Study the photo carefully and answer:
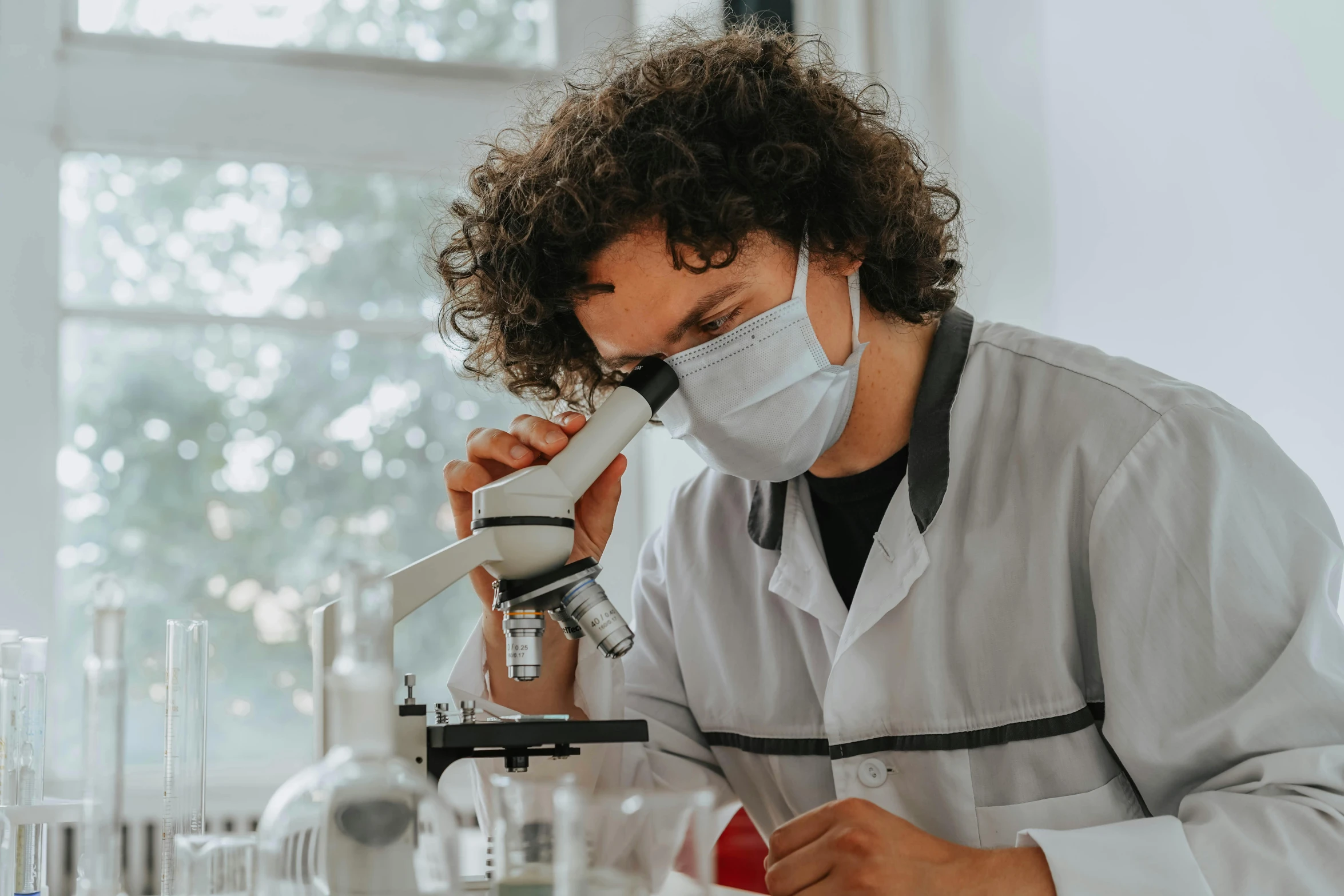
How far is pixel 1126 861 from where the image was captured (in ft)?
3.16

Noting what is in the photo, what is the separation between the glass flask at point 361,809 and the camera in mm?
570

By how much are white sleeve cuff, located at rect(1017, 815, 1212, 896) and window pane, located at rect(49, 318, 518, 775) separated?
2255 millimetres

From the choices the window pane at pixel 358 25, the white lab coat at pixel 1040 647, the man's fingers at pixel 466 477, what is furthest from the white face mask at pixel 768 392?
the window pane at pixel 358 25

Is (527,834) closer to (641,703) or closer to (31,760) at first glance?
(31,760)

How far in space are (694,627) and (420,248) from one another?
1.87 meters

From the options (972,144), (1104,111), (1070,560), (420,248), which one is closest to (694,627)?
(1070,560)

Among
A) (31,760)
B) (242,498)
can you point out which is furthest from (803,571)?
(242,498)

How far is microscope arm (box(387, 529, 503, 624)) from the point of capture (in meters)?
1.00

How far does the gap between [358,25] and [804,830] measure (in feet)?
9.32

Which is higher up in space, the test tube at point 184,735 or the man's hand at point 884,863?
the test tube at point 184,735

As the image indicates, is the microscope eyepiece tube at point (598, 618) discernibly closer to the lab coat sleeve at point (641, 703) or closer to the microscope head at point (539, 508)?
the microscope head at point (539, 508)

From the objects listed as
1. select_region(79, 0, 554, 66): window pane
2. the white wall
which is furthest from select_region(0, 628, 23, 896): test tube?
select_region(79, 0, 554, 66): window pane

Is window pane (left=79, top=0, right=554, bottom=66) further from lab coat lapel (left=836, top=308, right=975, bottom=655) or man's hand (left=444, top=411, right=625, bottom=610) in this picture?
lab coat lapel (left=836, top=308, right=975, bottom=655)

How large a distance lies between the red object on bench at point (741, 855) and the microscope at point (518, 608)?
22.9 inches
